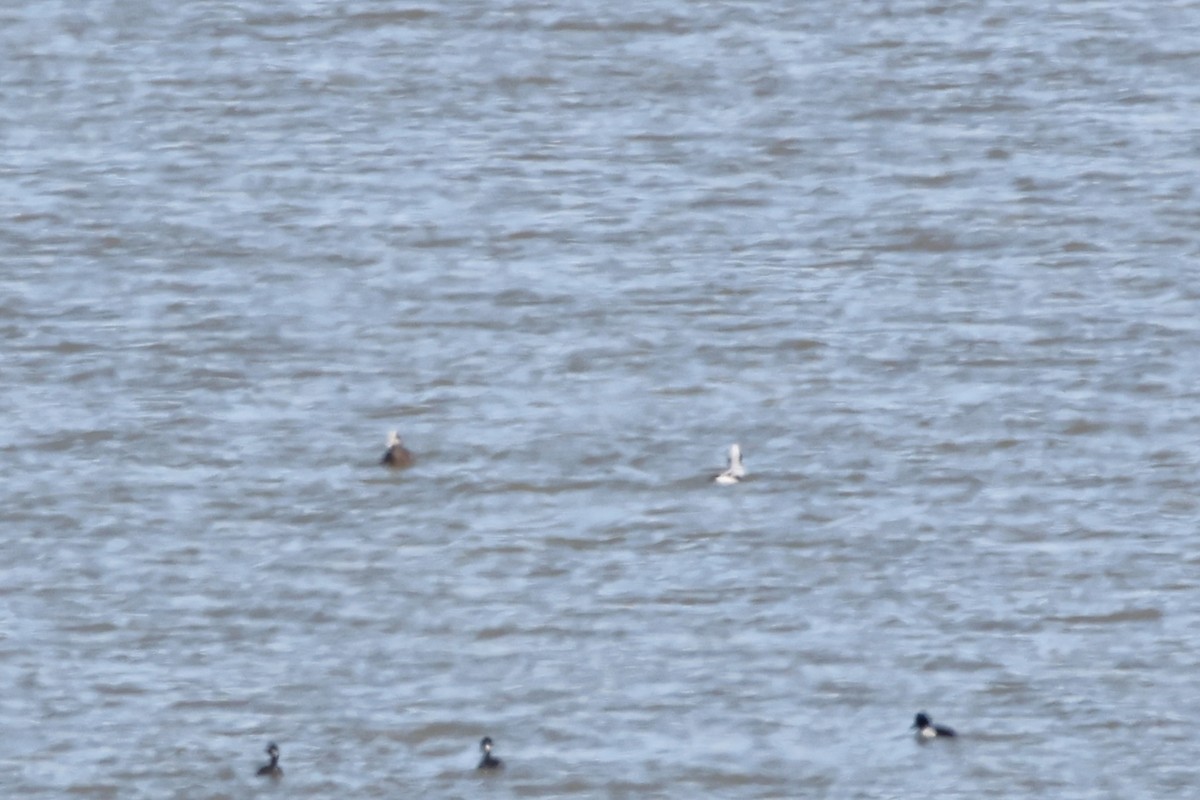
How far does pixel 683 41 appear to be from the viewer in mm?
25719

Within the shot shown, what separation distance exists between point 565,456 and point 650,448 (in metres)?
0.53

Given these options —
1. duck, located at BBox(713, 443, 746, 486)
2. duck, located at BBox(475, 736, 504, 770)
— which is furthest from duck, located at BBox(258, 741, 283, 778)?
duck, located at BBox(713, 443, 746, 486)

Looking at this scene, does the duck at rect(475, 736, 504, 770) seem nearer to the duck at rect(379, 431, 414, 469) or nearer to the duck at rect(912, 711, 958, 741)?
the duck at rect(912, 711, 958, 741)

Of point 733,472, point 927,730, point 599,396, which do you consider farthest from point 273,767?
point 599,396

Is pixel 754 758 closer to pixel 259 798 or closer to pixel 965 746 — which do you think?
pixel 965 746

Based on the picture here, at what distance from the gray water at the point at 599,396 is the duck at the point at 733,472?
0.31ft

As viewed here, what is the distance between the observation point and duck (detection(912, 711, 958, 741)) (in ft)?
48.0

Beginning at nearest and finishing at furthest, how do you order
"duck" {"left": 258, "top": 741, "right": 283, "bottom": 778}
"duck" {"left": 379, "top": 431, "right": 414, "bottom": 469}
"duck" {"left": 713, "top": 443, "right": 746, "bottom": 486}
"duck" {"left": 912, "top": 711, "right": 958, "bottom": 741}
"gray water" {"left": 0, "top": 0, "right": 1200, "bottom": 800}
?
"duck" {"left": 258, "top": 741, "right": 283, "bottom": 778}
"duck" {"left": 912, "top": 711, "right": 958, "bottom": 741}
"gray water" {"left": 0, "top": 0, "right": 1200, "bottom": 800}
"duck" {"left": 713, "top": 443, "right": 746, "bottom": 486}
"duck" {"left": 379, "top": 431, "right": 414, "bottom": 469}

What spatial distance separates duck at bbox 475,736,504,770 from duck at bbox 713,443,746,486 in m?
3.75

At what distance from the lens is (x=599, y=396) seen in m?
19.3

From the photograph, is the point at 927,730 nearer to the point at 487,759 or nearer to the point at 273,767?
the point at 487,759

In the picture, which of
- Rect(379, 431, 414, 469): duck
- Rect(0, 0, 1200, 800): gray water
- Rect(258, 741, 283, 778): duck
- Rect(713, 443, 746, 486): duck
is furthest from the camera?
Rect(379, 431, 414, 469): duck

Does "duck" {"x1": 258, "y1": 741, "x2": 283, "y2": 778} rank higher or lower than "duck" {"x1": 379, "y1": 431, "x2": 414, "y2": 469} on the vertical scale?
higher

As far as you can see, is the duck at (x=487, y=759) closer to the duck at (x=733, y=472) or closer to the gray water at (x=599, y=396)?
the gray water at (x=599, y=396)
